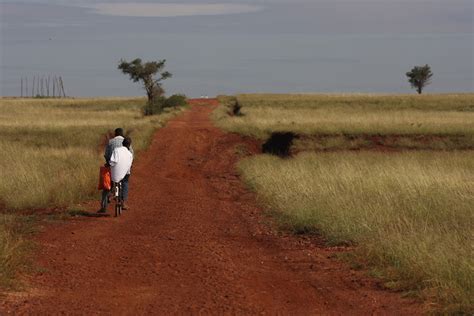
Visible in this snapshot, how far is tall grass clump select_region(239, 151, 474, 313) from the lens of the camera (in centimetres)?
704

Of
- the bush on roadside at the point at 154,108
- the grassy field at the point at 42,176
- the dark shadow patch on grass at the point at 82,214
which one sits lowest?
the dark shadow patch on grass at the point at 82,214

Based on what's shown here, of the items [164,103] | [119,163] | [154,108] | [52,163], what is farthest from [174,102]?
[119,163]

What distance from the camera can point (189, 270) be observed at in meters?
8.19

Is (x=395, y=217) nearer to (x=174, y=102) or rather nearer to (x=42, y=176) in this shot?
(x=42, y=176)

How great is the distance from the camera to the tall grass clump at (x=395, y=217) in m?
7.04

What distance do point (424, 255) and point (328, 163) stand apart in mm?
13511

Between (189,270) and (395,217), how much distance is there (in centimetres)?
352

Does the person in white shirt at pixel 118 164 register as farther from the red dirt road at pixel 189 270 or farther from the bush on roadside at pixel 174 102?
the bush on roadside at pixel 174 102

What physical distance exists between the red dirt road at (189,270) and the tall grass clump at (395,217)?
37 cm

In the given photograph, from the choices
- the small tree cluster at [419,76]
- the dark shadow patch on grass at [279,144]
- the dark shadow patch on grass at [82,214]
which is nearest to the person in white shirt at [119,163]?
the dark shadow patch on grass at [82,214]

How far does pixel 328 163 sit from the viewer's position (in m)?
21.0

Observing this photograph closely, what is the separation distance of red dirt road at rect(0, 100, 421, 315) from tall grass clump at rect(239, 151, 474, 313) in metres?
0.37

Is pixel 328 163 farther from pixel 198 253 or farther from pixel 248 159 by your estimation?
pixel 198 253

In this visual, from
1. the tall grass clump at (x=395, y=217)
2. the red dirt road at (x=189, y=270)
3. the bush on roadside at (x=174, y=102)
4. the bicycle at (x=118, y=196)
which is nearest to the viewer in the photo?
the red dirt road at (x=189, y=270)
